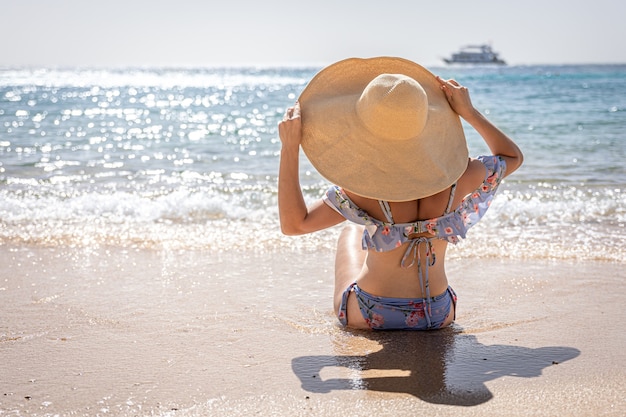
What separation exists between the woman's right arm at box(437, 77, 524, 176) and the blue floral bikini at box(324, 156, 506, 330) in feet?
0.17

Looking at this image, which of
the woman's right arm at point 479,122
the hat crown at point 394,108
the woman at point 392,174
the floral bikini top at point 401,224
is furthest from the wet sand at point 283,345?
the hat crown at point 394,108

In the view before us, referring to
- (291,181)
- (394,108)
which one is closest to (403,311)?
(291,181)

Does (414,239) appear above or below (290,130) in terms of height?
below

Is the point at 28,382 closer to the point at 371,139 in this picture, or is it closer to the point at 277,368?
the point at 277,368

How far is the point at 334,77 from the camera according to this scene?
290 cm

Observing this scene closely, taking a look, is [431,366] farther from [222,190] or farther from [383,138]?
[222,190]

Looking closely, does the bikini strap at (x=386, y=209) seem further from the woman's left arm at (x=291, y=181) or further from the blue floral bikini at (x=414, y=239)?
the woman's left arm at (x=291, y=181)

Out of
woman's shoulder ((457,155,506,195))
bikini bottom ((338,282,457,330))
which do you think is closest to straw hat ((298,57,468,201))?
woman's shoulder ((457,155,506,195))

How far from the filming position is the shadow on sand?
100 inches

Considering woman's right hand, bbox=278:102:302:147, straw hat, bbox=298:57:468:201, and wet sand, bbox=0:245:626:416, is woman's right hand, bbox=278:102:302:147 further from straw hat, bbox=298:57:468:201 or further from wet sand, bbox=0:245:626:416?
wet sand, bbox=0:245:626:416

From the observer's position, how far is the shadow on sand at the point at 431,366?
2543mm

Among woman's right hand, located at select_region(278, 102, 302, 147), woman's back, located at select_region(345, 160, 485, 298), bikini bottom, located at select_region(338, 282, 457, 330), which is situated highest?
woman's right hand, located at select_region(278, 102, 302, 147)

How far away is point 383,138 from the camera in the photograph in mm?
2703

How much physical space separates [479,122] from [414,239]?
53 centimetres
